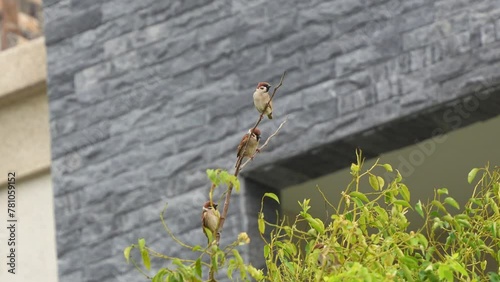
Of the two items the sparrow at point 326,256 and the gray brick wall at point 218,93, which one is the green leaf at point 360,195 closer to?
the sparrow at point 326,256

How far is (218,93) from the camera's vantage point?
823 cm

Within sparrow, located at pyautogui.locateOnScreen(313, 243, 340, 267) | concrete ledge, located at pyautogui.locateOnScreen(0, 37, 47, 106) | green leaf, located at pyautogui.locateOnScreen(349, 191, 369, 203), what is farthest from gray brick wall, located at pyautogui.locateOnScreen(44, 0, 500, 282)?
sparrow, located at pyautogui.locateOnScreen(313, 243, 340, 267)

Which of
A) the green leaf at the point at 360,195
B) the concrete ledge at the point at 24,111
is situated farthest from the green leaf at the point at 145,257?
the concrete ledge at the point at 24,111

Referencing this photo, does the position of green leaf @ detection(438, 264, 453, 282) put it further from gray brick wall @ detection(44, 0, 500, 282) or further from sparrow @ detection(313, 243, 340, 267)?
gray brick wall @ detection(44, 0, 500, 282)

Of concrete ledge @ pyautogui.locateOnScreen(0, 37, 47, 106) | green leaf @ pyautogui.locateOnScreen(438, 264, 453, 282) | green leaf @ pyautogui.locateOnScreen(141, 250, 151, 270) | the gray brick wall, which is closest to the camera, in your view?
green leaf @ pyautogui.locateOnScreen(438, 264, 453, 282)

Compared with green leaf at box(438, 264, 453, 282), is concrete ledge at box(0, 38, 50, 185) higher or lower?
higher

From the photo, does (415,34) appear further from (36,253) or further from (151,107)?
(36,253)

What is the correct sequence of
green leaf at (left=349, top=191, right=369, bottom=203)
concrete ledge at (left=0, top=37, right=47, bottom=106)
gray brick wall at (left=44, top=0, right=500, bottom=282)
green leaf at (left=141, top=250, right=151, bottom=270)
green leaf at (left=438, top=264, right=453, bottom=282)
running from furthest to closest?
concrete ledge at (left=0, top=37, right=47, bottom=106) < gray brick wall at (left=44, top=0, right=500, bottom=282) < green leaf at (left=349, top=191, right=369, bottom=203) < green leaf at (left=141, top=250, right=151, bottom=270) < green leaf at (left=438, top=264, right=453, bottom=282)

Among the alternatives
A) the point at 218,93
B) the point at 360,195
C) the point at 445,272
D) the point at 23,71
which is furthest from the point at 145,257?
the point at 23,71

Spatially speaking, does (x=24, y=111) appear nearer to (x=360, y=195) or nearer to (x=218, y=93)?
(x=218, y=93)

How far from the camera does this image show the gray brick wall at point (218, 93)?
7.55 m

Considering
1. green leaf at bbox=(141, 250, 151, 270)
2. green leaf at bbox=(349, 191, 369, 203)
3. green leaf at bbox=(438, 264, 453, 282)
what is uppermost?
green leaf at bbox=(349, 191, 369, 203)

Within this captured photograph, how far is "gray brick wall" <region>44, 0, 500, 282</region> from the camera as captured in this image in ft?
24.8

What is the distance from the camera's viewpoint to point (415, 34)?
300 inches
